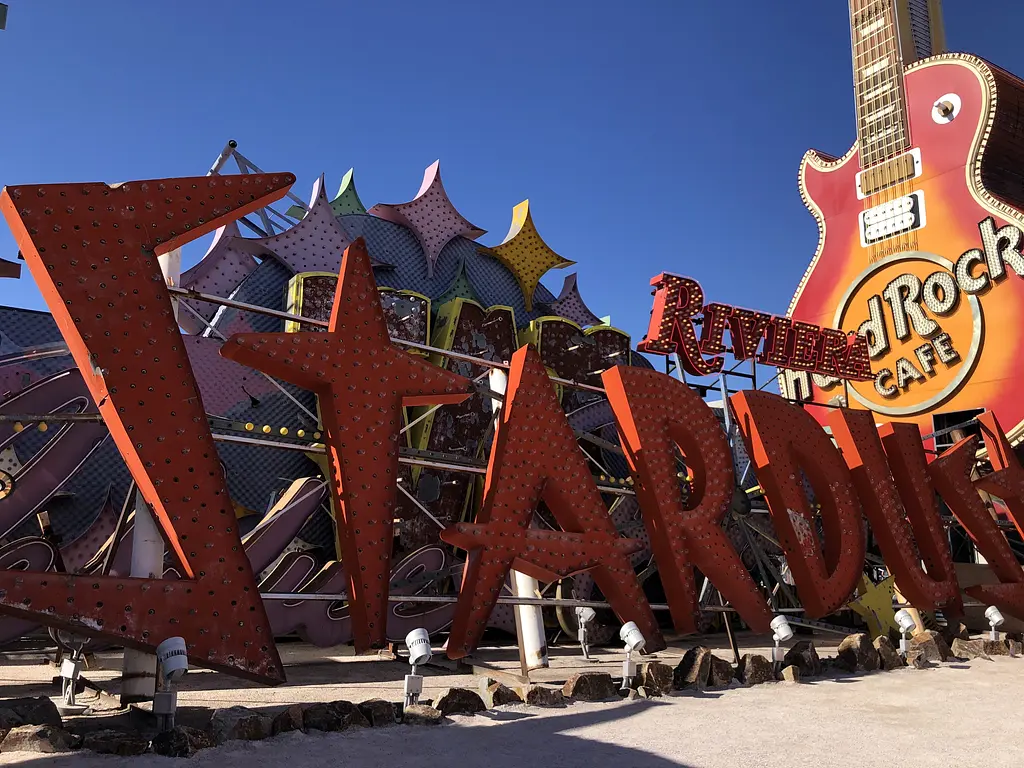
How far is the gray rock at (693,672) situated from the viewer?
27.8ft

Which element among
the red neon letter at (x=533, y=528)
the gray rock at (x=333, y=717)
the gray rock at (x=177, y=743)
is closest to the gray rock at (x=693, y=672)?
the red neon letter at (x=533, y=528)

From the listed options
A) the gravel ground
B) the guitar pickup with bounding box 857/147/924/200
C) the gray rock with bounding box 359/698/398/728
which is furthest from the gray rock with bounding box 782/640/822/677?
the guitar pickup with bounding box 857/147/924/200

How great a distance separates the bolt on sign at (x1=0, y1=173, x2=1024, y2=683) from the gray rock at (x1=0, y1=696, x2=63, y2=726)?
1.77ft

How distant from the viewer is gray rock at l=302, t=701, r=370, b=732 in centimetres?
597

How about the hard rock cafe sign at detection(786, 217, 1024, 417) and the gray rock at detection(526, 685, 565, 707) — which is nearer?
the gray rock at detection(526, 685, 565, 707)

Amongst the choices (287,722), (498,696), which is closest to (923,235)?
(498,696)

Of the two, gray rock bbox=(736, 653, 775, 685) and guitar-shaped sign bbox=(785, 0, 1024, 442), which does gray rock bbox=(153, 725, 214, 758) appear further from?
guitar-shaped sign bbox=(785, 0, 1024, 442)

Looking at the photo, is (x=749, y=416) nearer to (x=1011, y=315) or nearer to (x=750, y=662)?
(x=750, y=662)

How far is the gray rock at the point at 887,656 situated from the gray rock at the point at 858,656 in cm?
11

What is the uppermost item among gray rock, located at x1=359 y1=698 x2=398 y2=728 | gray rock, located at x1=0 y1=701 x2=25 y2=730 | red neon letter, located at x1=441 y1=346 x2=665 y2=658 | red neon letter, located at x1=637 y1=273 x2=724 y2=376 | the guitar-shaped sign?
the guitar-shaped sign

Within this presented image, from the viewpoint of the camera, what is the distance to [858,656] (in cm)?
1013

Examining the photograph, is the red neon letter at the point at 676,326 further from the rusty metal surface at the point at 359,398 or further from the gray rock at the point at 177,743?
the gray rock at the point at 177,743

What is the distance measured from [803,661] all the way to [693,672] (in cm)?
182

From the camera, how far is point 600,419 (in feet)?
57.0
